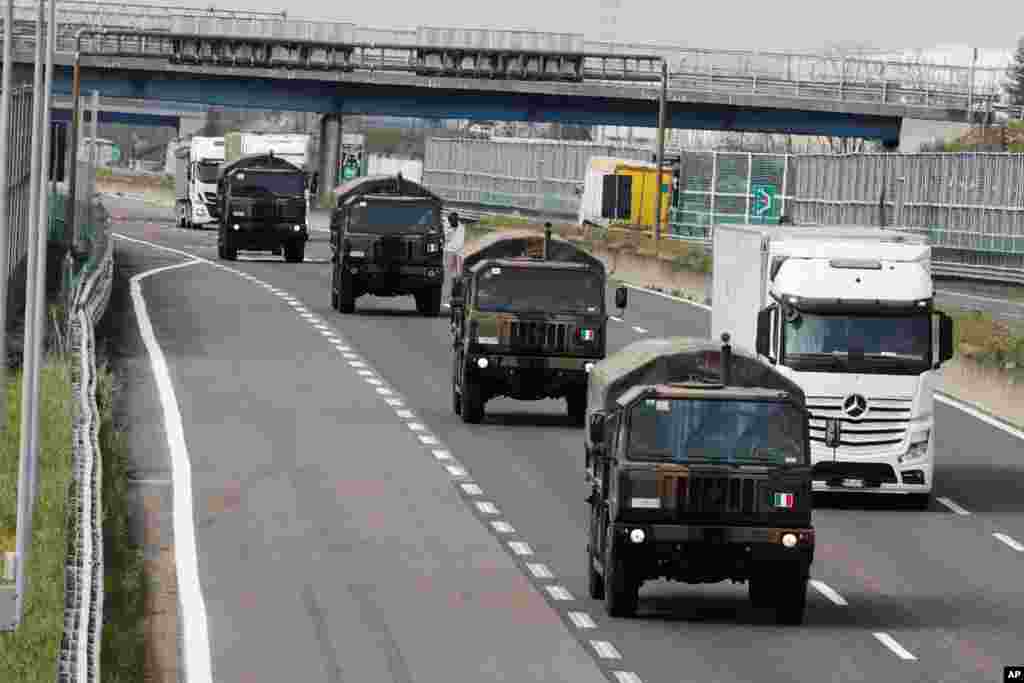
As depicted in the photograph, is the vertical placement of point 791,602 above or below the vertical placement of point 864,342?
below

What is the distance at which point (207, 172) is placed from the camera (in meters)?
102

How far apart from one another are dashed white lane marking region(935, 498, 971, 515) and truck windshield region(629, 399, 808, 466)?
31.8ft

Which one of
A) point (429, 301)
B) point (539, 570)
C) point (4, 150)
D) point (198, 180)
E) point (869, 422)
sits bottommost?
point (539, 570)

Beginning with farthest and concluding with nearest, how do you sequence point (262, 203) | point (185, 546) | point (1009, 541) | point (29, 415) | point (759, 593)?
point (262, 203)
point (1009, 541)
point (185, 546)
point (29, 415)
point (759, 593)

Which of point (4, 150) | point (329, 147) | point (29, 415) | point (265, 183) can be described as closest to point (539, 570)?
point (29, 415)

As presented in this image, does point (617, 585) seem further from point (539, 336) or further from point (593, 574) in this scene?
point (539, 336)

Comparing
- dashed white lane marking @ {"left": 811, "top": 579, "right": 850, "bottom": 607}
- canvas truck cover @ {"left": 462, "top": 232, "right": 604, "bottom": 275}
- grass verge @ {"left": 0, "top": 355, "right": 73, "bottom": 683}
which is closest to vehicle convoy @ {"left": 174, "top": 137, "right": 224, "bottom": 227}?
canvas truck cover @ {"left": 462, "top": 232, "right": 604, "bottom": 275}

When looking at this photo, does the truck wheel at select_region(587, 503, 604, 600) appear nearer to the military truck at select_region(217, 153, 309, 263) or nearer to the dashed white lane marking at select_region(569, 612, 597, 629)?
the dashed white lane marking at select_region(569, 612, 597, 629)

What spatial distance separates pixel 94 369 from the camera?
3844cm

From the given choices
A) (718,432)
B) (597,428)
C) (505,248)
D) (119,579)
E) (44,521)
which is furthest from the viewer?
(505,248)

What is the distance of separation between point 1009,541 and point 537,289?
10.5 m

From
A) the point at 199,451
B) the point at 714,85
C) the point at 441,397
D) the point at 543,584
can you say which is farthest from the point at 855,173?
the point at 543,584

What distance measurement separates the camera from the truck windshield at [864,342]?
102 ft

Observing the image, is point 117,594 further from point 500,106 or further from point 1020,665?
point 500,106
